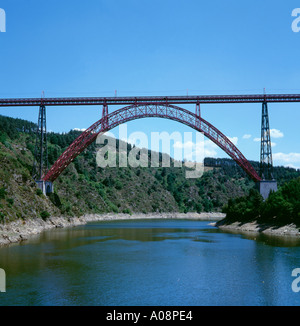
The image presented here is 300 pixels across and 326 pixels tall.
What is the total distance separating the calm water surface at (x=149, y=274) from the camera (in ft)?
54.4

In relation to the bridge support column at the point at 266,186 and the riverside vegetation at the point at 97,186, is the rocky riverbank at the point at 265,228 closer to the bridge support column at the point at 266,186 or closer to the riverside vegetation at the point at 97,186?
the riverside vegetation at the point at 97,186

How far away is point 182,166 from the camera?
548 ft

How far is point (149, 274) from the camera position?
21.5 m

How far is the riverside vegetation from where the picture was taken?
49653 millimetres

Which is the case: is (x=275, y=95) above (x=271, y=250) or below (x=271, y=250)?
above

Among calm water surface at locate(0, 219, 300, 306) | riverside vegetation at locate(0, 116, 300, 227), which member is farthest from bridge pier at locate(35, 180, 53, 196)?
calm water surface at locate(0, 219, 300, 306)

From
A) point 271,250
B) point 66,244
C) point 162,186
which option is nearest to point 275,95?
point 271,250

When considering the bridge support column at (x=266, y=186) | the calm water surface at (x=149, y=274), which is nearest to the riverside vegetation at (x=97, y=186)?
the bridge support column at (x=266, y=186)

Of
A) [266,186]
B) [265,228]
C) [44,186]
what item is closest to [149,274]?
[265,228]

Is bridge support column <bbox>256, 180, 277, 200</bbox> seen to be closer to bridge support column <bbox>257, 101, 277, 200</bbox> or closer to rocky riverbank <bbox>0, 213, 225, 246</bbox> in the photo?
bridge support column <bbox>257, 101, 277, 200</bbox>

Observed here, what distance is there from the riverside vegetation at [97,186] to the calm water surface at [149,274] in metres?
12.7

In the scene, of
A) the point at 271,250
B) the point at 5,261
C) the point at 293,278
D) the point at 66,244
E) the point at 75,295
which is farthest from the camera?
the point at 66,244

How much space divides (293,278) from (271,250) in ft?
32.0
